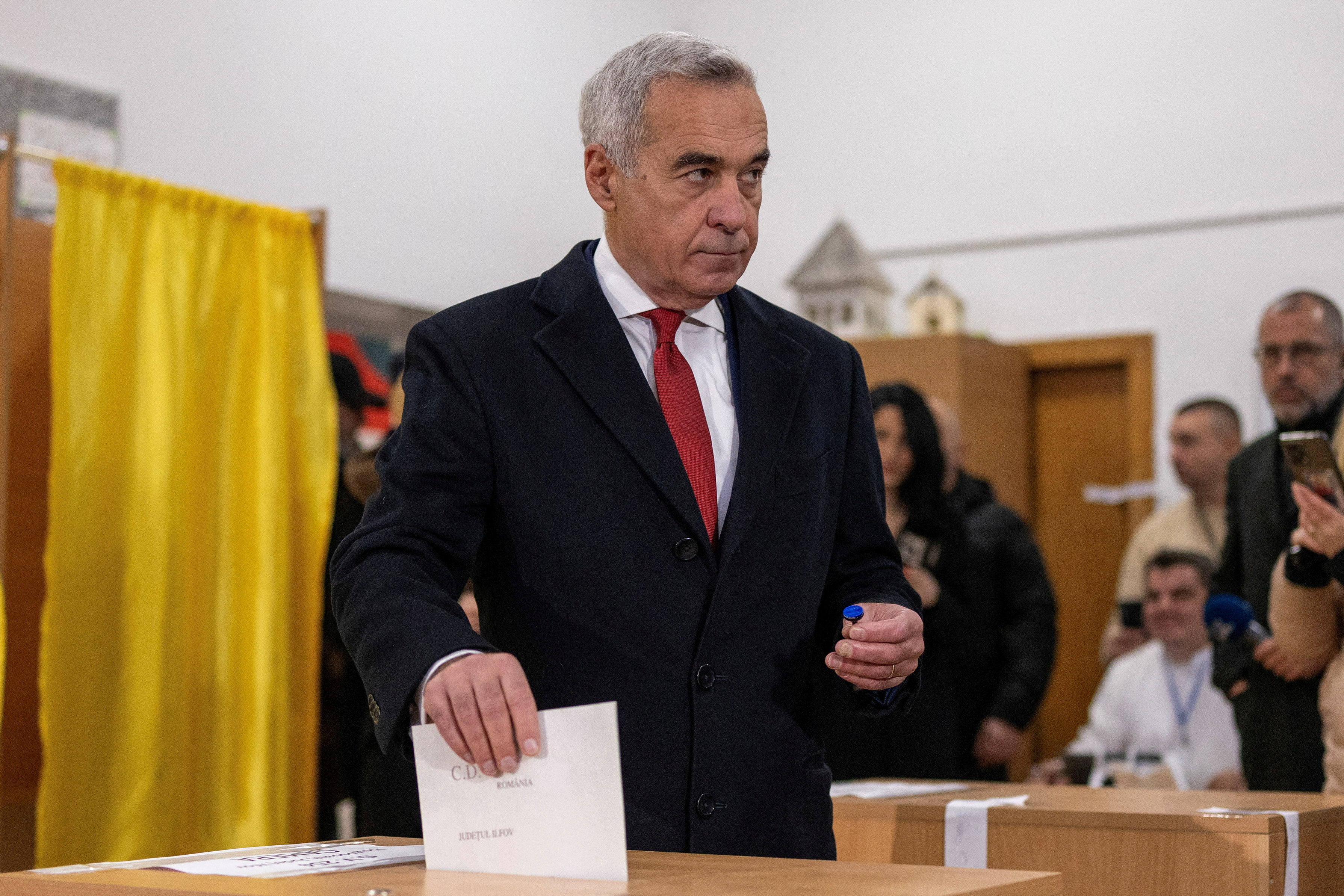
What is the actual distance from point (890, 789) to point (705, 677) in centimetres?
99

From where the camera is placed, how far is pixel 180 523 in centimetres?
354

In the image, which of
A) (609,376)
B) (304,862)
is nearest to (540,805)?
(304,862)

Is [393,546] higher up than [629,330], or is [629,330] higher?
[629,330]

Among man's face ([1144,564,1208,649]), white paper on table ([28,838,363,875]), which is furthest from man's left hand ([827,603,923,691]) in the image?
man's face ([1144,564,1208,649])

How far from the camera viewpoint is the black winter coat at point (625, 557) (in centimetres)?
148

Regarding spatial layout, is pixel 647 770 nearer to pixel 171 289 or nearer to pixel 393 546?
pixel 393 546

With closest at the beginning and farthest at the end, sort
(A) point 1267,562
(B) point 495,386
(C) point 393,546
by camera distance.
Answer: (C) point 393,546, (B) point 495,386, (A) point 1267,562

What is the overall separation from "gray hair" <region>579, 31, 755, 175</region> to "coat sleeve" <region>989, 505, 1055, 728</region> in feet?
8.63

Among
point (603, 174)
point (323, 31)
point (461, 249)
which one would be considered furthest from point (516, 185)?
point (603, 174)

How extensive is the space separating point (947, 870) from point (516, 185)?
5.95 meters

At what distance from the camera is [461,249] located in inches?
255

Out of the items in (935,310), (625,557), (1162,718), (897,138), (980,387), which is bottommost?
(1162,718)

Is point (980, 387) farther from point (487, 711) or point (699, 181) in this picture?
point (487, 711)

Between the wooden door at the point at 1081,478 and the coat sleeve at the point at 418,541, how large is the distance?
18.4ft
